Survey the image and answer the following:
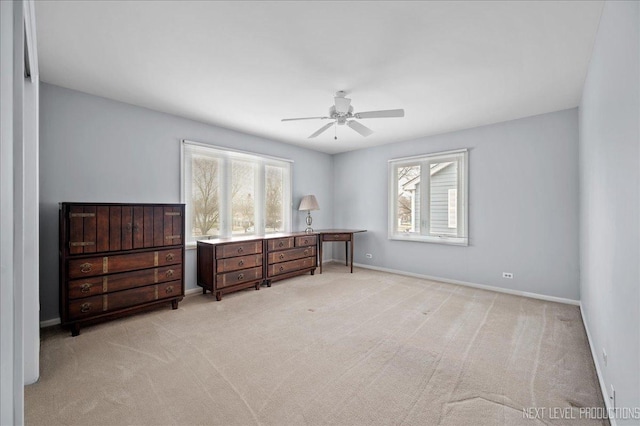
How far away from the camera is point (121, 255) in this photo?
314 centimetres

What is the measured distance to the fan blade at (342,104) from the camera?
10.4 feet

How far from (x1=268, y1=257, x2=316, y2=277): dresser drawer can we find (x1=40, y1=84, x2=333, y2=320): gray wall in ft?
3.93

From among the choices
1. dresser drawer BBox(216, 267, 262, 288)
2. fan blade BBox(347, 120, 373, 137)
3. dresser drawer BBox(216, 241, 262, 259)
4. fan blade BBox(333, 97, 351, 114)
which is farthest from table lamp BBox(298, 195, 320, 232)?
fan blade BBox(333, 97, 351, 114)

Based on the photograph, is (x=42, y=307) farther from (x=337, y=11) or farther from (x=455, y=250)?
(x=455, y=250)

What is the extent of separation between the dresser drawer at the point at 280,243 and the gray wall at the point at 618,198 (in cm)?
386

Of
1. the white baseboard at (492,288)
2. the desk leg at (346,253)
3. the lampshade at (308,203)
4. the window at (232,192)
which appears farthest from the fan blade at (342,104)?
the desk leg at (346,253)

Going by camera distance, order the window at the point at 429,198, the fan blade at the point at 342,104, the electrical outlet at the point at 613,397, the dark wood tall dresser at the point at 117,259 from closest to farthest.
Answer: the electrical outlet at the point at 613,397 < the dark wood tall dresser at the point at 117,259 < the fan blade at the point at 342,104 < the window at the point at 429,198

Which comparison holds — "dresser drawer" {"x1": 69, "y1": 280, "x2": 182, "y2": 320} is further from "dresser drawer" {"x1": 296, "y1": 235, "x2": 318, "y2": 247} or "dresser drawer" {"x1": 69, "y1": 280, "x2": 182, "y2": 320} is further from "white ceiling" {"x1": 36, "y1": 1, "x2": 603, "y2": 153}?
"white ceiling" {"x1": 36, "y1": 1, "x2": 603, "y2": 153}

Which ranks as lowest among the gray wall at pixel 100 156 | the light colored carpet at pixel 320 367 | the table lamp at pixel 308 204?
the light colored carpet at pixel 320 367

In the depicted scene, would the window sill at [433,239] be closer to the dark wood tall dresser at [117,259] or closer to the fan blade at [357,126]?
the fan blade at [357,126]

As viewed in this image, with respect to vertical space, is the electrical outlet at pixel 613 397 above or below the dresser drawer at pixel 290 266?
below

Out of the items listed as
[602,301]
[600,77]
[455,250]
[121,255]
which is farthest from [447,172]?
[121,255]

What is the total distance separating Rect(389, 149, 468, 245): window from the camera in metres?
4.77

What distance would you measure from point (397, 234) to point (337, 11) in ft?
14.2
